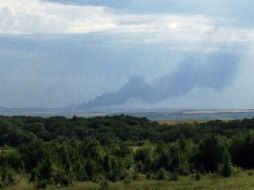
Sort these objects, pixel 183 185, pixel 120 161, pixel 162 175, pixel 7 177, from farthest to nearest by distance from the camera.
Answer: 1. pixel 120 161
2. pixel 162 175
3. pixel 7 177
4. pixel 183 185

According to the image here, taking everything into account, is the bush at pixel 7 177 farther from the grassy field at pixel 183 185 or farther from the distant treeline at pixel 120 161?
the grassy field at pixel 183 185

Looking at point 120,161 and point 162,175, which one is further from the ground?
point 120,161

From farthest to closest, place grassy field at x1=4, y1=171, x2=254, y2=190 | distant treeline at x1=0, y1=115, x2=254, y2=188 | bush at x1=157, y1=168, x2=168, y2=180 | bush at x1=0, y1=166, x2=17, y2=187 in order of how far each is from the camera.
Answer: distant treeline at x1=0, y1=115, x2=254, y2=188 < bush at x1=157, y1=168, x2=168, y2=180 < bush at x1=0, y1=166, x2=17, y2=187 < grassy field at x1=4, y1=171, x2=254, y2=190

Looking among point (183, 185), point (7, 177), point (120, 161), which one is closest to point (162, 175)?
point (120, 161)

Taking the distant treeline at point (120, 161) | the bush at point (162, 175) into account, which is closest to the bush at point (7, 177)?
the distant treeline at point (120, 161)

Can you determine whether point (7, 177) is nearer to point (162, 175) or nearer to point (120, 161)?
point (120, 161)

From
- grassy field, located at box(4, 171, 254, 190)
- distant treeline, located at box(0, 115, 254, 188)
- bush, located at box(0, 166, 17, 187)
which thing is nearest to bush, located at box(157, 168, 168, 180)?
distant treeline, located at box(0, 115, 254, 188)

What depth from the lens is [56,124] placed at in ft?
320

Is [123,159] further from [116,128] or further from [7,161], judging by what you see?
[116,128]

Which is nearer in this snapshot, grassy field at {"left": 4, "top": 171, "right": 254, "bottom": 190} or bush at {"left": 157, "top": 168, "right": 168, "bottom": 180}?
grassy field at {"left": 4, "top": 171, "right": 254, "bottom": 190}

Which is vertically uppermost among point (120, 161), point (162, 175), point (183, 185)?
point (120, 161)

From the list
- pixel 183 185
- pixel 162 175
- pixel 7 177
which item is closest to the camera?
pixel 183 185

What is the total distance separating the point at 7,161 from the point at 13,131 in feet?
122

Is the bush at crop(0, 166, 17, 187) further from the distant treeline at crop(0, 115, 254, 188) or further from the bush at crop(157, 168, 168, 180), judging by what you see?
the bush at crop(157, 168, 168, 180)
